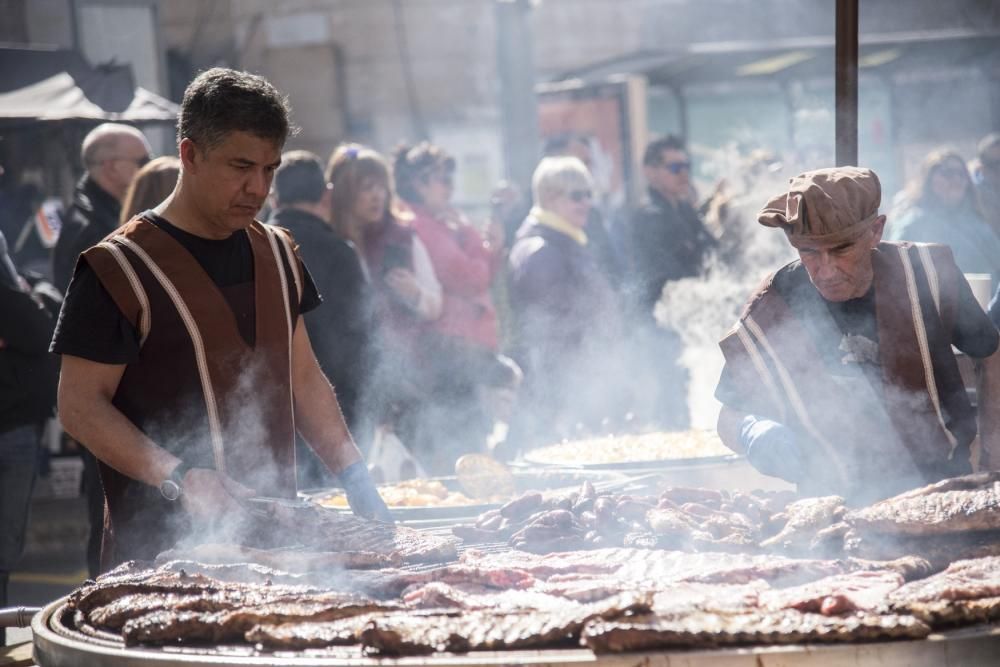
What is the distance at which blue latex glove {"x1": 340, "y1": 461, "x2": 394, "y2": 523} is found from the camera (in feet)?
12.6

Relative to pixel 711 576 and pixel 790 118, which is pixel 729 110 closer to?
pixel 790 118

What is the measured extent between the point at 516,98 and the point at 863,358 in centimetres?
816

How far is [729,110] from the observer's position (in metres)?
15.2

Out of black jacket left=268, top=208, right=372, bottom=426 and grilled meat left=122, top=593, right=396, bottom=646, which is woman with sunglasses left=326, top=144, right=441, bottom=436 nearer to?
black jacket left=268, top=208, right=372, bottom=426

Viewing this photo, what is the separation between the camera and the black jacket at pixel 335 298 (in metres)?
6.33

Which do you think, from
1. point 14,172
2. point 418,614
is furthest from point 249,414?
point 14,172

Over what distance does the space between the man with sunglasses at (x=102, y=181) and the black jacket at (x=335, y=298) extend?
773 millimetres

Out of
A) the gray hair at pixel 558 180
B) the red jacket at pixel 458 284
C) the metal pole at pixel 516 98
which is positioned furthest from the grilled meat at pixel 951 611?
the metal pole at pixel 516 98

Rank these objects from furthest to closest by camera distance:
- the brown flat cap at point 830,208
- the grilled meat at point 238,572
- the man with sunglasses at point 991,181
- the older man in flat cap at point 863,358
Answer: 1. the man with sunglasses at point 991,181
2. the older man in flat cap at point 863,358
3. the brown flat cap at point 830,208
4. the grilled meat at point 238,572

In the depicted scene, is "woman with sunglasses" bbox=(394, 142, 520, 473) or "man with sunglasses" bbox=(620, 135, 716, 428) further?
"man with sunglasses" bbox=(620, 135, 716, 428)

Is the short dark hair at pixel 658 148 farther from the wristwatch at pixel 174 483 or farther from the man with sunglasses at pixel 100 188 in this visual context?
the wristwatch at pixel 174 483

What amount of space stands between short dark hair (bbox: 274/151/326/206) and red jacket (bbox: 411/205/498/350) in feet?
4.72

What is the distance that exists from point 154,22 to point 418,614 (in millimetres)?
10814

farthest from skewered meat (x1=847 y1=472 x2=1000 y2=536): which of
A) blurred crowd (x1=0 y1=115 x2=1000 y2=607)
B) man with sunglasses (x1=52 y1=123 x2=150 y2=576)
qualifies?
man with sunglasses (x1=52 y1=123 x2=150 y2=576)
